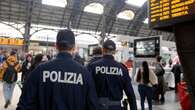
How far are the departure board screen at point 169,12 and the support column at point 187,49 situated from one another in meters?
0.16

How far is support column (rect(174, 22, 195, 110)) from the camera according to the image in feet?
11.6

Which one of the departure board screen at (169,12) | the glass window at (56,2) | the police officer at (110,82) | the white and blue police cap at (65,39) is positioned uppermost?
the glass window at (56,2)

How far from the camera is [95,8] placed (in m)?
26.1

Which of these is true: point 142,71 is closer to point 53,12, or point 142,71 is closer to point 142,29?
point 53,12

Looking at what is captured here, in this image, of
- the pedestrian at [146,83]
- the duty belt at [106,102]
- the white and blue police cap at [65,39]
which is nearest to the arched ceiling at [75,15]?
the pedestrian at [146,83]

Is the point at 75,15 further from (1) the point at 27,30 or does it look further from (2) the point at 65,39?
(2) the point at 65,39

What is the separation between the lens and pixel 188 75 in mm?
3689

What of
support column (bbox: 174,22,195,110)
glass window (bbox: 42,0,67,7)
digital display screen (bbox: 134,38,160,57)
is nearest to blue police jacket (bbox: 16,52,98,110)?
support column (bbox: 174,22,195,110)

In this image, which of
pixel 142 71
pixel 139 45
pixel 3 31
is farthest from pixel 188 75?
pixel 3 31

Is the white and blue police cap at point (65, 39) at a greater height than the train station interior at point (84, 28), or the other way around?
the train station interior at point (84, 28)

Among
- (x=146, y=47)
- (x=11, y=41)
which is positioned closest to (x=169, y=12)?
(x=146, y=47)

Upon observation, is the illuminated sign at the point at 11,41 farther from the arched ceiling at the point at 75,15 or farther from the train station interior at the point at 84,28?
the arched ceiling at the point at 75,15

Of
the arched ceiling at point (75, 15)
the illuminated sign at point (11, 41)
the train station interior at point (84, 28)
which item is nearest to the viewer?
the train station interior at point (84, 28)

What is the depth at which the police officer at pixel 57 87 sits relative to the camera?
220 centimetres
